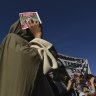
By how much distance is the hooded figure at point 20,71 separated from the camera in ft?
10.2

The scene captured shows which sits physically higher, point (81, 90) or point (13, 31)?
point (13, 31)

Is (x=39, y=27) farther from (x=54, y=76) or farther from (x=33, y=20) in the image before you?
(x=54, y=76)

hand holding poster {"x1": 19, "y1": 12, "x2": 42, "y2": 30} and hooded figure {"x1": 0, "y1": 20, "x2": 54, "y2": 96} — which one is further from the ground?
hand holding poster {"x1": 19, "y1": 12, "x2": 42, "y2": 30}

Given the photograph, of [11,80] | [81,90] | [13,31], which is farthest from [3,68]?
[81,90]

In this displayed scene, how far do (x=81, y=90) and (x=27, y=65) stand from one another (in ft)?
32.2

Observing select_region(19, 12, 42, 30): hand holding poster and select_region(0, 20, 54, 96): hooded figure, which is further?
select_region(19, 12, 42, 30): hand holding poster

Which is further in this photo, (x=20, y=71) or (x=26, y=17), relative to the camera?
(x=26, y=17)

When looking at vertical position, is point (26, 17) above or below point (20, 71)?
above

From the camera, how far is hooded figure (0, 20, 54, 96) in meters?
3.11

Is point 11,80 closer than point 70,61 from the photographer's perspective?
Yes

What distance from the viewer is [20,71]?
3.13 m

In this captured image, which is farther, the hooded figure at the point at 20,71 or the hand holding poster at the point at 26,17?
the hand holding poster at the point at 26,17

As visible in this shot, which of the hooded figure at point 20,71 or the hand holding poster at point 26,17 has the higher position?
the hand holding poster at point 26,17

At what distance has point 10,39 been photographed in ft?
10.7
